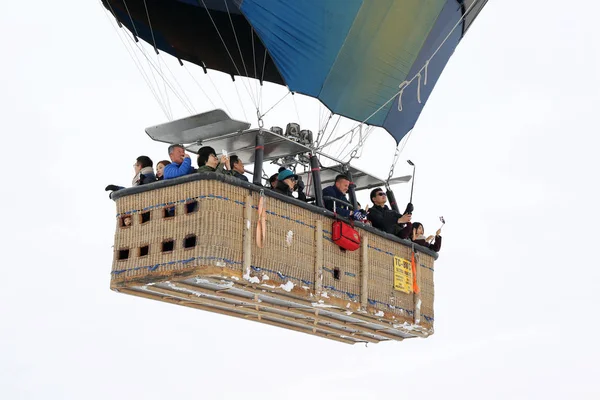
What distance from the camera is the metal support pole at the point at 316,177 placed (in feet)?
49.5

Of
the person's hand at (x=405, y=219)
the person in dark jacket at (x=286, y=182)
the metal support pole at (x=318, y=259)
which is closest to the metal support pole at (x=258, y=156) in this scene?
the person in dark jacket at (x=286, y=182)

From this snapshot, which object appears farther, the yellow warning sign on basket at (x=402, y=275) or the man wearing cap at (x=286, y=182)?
the yellow warning sign on basket at (x=402, y=275)

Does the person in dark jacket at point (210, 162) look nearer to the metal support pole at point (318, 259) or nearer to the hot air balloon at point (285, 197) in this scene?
the hot air balloon at point (285, 197)

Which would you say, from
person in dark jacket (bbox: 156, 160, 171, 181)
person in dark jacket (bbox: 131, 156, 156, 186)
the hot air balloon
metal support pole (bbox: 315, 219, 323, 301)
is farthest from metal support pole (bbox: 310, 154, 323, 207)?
person in dark jacket (bbox: 131, 156, 156, 186)

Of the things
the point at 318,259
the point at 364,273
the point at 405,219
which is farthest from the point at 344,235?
the point at 405,219

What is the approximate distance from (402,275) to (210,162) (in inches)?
129

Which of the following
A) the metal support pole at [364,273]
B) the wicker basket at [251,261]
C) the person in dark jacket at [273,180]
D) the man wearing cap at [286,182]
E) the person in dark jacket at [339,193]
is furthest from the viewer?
the person in dark jacket at [339,193]

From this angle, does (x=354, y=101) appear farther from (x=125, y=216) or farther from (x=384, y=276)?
(x=125, y=216)

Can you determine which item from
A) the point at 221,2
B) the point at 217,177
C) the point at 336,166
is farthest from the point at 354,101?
the point at 217,177

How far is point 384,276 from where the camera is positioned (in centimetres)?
1542

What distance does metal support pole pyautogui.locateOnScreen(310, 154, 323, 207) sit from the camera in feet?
49.5

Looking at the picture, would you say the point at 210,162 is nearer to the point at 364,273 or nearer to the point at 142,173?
the point at 142,173

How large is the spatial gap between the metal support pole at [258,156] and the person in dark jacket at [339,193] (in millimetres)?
912

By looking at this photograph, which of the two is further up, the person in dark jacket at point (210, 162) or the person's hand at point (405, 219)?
the person's hand at point (405, 219)
